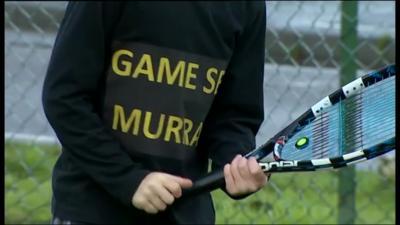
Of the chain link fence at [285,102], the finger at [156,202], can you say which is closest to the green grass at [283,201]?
the chain link fence at [285,102]

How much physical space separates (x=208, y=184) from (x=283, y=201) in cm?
206

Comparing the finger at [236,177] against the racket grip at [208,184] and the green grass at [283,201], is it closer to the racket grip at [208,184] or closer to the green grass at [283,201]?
the racket grip at [208,184]

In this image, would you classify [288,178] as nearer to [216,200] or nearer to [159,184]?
[216,200]

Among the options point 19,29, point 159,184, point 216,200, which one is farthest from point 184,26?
point 19,29

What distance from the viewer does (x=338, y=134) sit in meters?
2.62

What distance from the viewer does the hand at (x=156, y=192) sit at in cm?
244

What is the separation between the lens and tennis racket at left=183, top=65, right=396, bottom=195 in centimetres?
252

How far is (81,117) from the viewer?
7.95 ft

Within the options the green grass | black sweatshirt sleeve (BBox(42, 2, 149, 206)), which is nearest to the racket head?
black sweatshirt sleeve (BBox(42, 2, 149, 206))

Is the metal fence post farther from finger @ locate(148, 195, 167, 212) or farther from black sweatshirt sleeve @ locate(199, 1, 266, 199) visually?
finger @ locate(148, 195, 167, 212)

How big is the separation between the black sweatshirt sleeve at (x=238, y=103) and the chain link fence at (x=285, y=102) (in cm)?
163

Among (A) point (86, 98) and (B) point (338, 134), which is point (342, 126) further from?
(A) point (86, 98)

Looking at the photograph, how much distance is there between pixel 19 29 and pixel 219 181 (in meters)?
Result: 2.48

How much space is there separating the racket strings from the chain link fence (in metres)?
1.57
